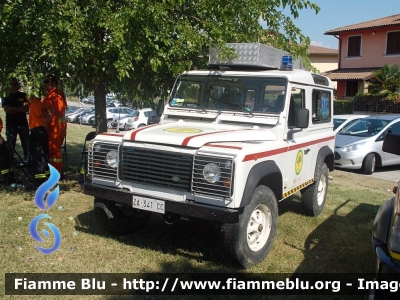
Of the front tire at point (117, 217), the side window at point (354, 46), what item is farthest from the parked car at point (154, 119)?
the side window at point (354, 46)

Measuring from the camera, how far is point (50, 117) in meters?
7.38

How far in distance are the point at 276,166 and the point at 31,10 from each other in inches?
146

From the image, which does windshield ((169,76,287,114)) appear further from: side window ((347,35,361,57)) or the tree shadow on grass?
side window ((347,35,361,57))

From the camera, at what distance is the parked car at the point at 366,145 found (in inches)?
451

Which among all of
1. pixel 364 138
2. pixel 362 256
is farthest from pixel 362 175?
pixel 362 256

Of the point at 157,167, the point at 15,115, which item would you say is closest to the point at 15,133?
the point at 15,115

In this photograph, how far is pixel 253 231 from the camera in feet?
15.1

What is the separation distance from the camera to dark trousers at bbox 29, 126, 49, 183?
23.4ft

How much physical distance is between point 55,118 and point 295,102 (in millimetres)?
4301

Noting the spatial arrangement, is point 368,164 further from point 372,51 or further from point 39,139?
point 372,51

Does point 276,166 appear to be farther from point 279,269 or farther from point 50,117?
point 50,117

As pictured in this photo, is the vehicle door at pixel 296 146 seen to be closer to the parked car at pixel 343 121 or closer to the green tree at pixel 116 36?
the green tree at pixel 116 36

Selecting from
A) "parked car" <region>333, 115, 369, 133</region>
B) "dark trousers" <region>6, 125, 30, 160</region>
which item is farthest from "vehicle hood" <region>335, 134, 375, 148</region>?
"dark trousers" <region>6, 125, 30, 160</region>

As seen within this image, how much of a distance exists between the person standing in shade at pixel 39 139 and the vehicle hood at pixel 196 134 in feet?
9.39
